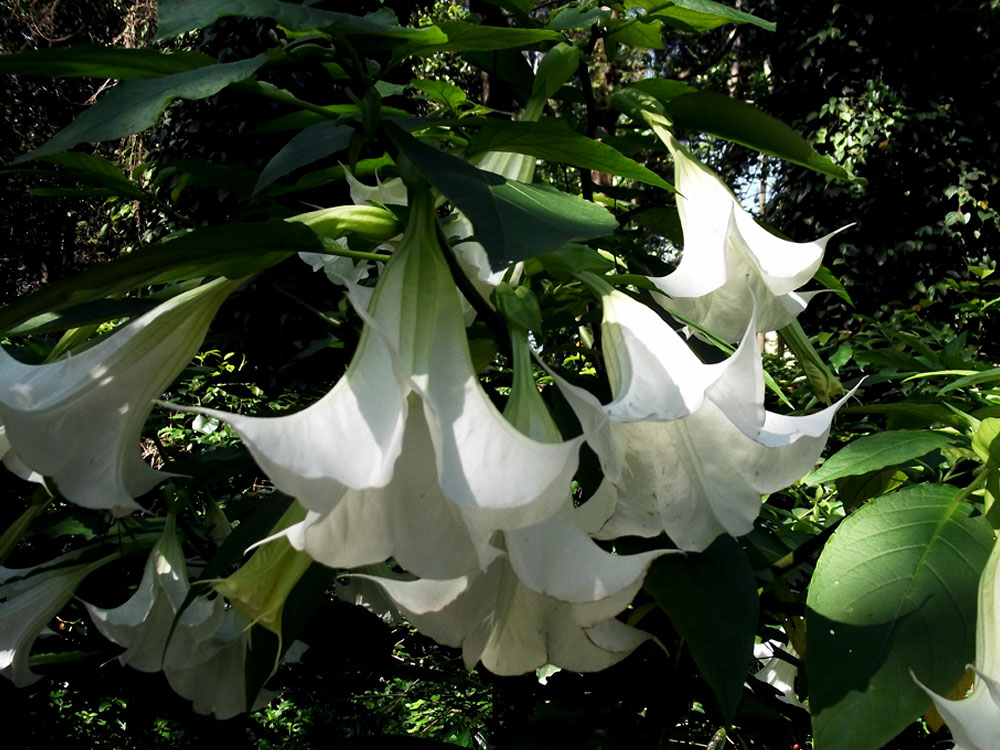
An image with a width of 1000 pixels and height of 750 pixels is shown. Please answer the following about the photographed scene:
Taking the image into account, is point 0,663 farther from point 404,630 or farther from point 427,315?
point 404,630

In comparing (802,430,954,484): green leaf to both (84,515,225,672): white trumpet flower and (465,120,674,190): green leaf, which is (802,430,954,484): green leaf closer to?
(465,120,674,190): green leaf

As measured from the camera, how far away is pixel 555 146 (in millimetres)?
480

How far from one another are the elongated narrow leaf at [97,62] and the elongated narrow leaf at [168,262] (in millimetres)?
121

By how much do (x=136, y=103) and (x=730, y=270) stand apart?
40cm

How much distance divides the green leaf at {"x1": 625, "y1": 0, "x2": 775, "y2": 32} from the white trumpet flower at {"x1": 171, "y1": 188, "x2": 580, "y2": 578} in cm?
38

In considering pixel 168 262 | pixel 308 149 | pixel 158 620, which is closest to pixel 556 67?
pixel 308 149

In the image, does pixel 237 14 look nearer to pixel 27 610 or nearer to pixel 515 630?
pixel 515 630

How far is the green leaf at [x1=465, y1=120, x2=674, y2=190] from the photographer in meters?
0.47

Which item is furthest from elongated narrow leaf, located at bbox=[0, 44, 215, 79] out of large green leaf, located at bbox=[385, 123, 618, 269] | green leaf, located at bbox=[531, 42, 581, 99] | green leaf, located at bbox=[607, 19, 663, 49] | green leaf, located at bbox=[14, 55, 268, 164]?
green leaf, located at bbox=[607, 19, 663, 49]

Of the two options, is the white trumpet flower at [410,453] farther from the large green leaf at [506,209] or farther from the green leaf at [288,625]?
the green leaf at [288,625]

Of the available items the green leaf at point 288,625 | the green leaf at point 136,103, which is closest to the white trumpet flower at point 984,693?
the green leaf at point 288,625

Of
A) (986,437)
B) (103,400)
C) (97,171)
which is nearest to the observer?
(103,400)

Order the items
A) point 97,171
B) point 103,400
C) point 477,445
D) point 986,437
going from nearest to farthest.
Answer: point 477,445
point 103,400
point 986,437
point 97,171

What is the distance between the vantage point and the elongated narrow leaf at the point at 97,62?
0.45 meters
